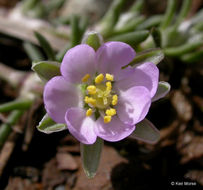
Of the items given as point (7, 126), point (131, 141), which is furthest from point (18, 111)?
point (131, 141)

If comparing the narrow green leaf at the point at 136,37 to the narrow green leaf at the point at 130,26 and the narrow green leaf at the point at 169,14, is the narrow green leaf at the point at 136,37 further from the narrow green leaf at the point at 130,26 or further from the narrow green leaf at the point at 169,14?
the narrow green leaf at the point at 169,14

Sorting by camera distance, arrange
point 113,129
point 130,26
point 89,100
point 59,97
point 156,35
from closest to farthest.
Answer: point 59,97
point 113,129
point 89,100
point 156,35
point 130,26

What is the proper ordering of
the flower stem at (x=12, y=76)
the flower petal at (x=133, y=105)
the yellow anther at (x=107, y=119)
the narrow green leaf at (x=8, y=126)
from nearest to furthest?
1. the flower petal at (x=133, y=105)
2. the yellow anther at (x=107, y=119)
3. the narrow green leaf at (x=8, y=126)
4. the flower stem at (x=12, y=76)

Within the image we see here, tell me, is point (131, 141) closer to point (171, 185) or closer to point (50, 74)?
point (171, 185)

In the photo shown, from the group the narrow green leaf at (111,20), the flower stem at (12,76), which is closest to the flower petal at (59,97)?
the flower stem at (12,76)

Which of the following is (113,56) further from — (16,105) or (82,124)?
(16,105)

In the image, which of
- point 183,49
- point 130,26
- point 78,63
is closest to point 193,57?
point 183,49
